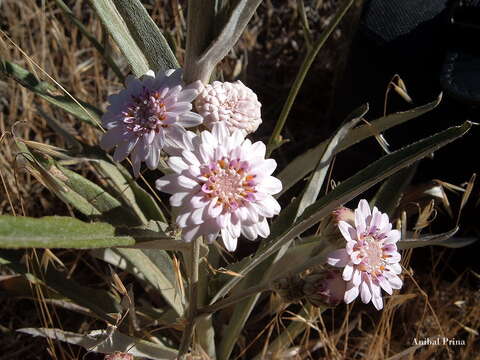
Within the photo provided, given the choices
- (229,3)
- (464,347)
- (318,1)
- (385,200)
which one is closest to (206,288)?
(385,200)

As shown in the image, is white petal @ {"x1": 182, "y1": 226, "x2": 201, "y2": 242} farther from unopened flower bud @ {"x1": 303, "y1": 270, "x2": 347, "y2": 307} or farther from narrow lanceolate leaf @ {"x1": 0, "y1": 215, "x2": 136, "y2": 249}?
unopened flower bud @ {"x1": 303, "y1": 270, "x2": 347, "y2": 307}

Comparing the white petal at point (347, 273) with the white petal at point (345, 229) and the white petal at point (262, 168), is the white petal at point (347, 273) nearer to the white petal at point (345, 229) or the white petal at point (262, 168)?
the white petal at point (345, 229)

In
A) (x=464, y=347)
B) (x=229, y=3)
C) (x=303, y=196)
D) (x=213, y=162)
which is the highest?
(x=229, y=3)

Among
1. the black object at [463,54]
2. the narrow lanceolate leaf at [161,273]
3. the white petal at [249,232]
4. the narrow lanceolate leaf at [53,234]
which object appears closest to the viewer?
the narrow lanceolate leaf at [53,234]

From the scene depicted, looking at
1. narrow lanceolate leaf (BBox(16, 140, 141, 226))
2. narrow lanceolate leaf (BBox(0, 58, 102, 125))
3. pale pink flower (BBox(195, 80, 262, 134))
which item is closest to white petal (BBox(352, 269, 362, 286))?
pale pink flower (BBox(195, 80, 262, 134))

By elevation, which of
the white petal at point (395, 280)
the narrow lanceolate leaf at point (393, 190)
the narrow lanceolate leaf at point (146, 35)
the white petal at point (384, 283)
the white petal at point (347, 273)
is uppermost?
the narrow lanceolate leaf at point (146, 35)

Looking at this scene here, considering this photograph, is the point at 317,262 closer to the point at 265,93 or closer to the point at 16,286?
the point at 16,286

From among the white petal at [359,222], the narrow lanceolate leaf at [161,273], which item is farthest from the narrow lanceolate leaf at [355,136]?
the narrow lanceolate leaf at [161,273]

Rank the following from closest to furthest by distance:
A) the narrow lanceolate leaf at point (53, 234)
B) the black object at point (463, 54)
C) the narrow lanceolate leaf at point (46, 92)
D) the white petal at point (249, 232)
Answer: the narrow lanceolate leaf at point (53, 234) < the white petal at point (249, 232) < the narrow lanceolate leaf at point (46, 92) < the black object at point (463, 54)
